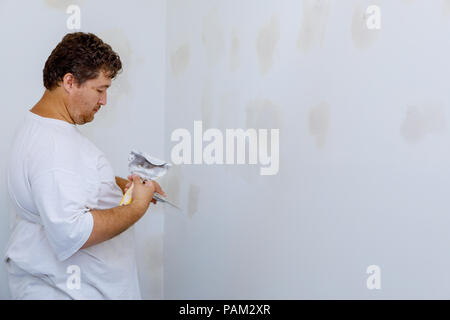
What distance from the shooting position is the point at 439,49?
139 centimetres

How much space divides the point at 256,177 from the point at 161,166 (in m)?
0.47

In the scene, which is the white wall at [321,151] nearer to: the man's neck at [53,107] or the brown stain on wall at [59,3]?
the brown stain on wall at [59,3]

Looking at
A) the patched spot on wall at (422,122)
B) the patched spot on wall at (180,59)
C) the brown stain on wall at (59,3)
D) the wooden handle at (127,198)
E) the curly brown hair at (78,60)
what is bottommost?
the wooden handle at (127,198)

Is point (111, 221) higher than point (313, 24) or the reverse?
the reverse

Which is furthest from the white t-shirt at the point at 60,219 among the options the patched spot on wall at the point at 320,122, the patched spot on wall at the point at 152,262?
the patched spot on wall at the point at 152,262

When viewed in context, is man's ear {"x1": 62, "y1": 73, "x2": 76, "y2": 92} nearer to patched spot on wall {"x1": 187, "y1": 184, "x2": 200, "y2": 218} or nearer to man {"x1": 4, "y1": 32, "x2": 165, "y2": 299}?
man {"x1": 4, "y1": 32, "x2": 165, "y2": 299}

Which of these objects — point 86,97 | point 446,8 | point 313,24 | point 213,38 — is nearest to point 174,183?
point 213,38

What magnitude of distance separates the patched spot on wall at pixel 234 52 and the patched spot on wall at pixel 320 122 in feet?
1.82

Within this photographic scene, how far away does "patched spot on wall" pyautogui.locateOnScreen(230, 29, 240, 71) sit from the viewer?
2270mm

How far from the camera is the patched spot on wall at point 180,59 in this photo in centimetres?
271

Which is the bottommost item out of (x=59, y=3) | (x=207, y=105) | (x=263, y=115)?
(x=263, y=115)

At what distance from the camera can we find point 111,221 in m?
1.63

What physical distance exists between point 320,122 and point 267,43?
0.45 meters

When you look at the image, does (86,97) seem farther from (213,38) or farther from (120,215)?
(213,38)
